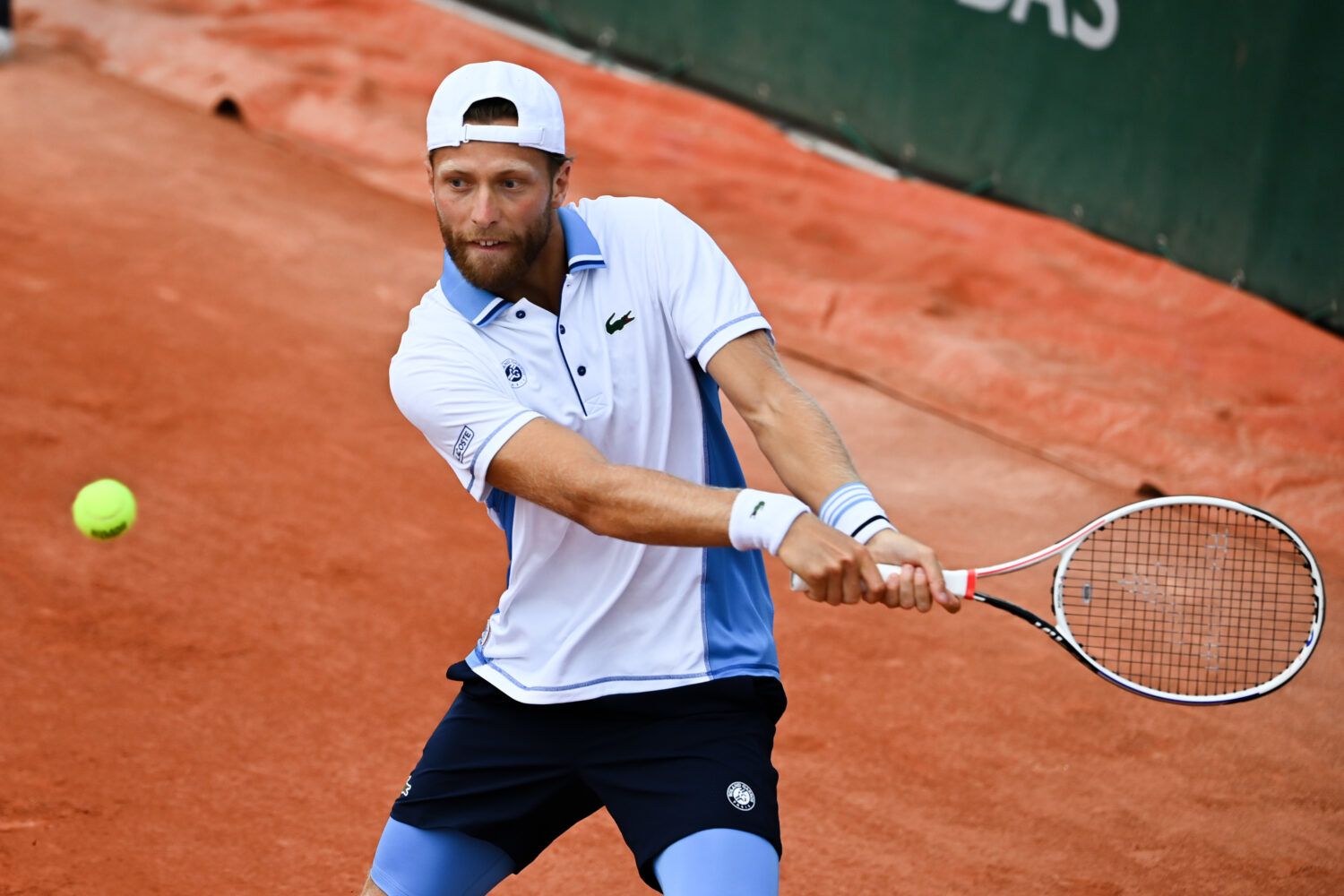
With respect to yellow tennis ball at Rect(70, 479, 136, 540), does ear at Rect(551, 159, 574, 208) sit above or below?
above

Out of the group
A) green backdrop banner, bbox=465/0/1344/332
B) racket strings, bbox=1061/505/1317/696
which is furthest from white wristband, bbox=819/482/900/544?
green backdrop banner, bbox=465/0/1344/332

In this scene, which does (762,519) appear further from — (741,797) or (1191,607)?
(1191,607)

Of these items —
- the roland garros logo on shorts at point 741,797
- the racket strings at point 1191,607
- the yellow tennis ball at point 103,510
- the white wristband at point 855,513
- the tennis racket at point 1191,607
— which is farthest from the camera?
the yellow tennis ball at point 103,510

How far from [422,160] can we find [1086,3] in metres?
4.39

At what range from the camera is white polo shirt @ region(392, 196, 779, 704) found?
10.3 ft

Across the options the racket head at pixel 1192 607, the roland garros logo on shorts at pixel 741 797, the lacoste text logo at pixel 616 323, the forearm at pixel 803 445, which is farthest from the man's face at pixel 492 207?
the racket head at pixel 1192 607

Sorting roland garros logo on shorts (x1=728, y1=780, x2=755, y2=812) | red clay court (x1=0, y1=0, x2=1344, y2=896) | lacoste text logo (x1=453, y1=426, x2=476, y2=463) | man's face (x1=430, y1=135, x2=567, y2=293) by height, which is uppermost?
man's face (x1=430, y1=135, x2=567, y2=293)

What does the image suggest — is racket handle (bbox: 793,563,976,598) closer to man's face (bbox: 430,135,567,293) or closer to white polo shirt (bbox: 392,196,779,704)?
A: white polo shirt (bbox: 392,196,779,704)

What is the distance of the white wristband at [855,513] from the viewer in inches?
113

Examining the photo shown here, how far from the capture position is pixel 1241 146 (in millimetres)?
8695

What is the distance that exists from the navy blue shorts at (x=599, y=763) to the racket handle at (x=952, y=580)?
426mm

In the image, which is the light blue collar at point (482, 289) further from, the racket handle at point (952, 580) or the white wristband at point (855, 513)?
the racket handle at point (952, 580)

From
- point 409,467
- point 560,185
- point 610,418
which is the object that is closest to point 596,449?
point 610,418

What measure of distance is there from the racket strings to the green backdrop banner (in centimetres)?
322
